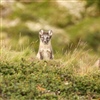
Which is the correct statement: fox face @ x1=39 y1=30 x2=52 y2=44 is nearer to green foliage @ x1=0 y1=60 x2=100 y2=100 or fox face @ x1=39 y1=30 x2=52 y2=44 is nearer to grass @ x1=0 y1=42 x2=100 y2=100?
grass @ x1=0 y1=42 x2=100 y2=100

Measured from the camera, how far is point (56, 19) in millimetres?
45000

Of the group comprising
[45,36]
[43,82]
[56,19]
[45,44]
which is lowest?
[43,82]

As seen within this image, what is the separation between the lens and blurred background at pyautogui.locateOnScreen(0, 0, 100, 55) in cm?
3944

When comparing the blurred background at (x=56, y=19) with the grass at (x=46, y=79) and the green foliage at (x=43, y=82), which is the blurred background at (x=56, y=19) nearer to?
the grass at (x=46, y=79)

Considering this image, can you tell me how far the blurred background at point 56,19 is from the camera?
39.4 m

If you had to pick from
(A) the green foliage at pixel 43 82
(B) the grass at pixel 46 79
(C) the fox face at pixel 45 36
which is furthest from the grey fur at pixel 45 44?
(A) the green foliage at pixel 43 82

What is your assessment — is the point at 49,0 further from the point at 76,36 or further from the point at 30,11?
the point at 76,36

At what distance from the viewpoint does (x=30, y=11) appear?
147 feet

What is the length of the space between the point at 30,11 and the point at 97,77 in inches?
1212

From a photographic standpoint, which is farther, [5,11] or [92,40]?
[5,11]

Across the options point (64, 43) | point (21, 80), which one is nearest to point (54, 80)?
point (21, 80)

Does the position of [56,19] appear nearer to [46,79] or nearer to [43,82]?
[46,79]

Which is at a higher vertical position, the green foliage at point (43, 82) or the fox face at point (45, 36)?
the fox face at point (45, 36)

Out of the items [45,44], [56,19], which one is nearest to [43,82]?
[45,44]
